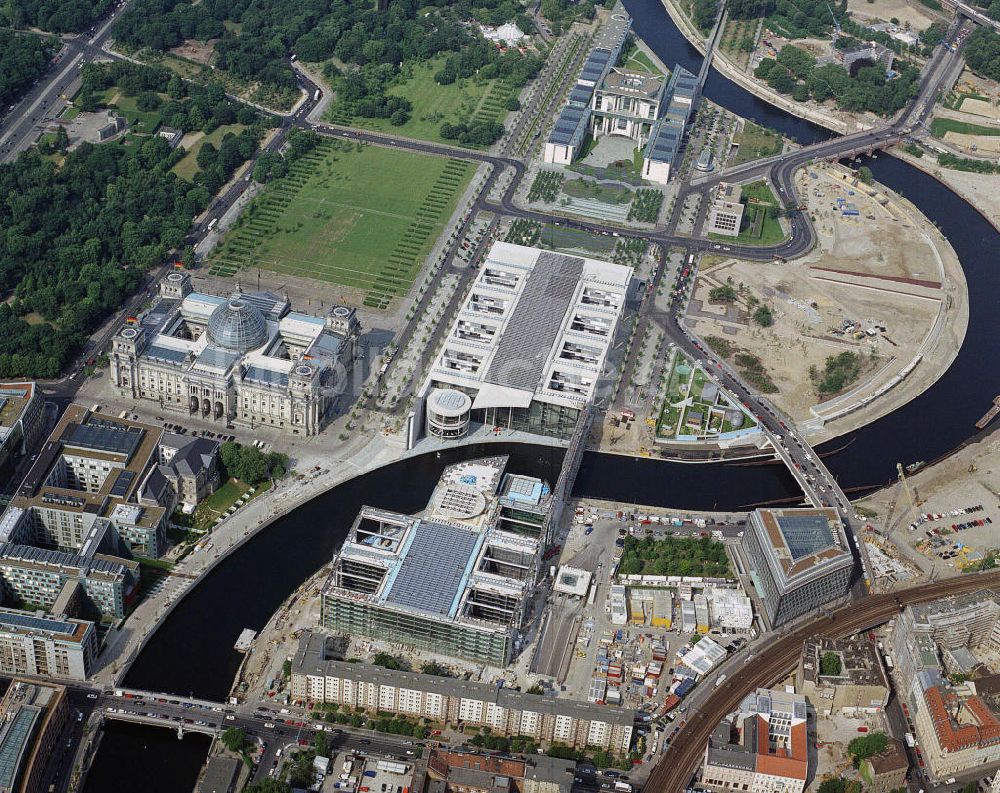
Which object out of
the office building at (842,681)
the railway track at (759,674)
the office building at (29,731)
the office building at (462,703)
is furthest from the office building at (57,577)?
the office building at (842,681)

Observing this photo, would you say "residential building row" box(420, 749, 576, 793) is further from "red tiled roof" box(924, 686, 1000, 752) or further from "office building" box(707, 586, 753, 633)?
"red tiled roof" box(924, 686, 1000, 752)

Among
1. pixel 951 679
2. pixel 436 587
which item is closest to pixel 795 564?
pixel 951 679

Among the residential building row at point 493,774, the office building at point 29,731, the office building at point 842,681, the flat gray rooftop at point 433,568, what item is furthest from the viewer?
the flat gray rooftop at point 433,568

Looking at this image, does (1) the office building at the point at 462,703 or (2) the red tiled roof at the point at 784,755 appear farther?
(1) the office building at the point at 462,703

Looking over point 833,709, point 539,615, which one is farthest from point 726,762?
point 539,615

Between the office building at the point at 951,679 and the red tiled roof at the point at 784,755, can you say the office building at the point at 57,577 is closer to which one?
the red tiled roof at the point at 784,755

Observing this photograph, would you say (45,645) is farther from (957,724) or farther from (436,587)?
(957,724)

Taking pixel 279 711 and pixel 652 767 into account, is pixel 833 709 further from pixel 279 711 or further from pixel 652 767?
pixel 279 711
